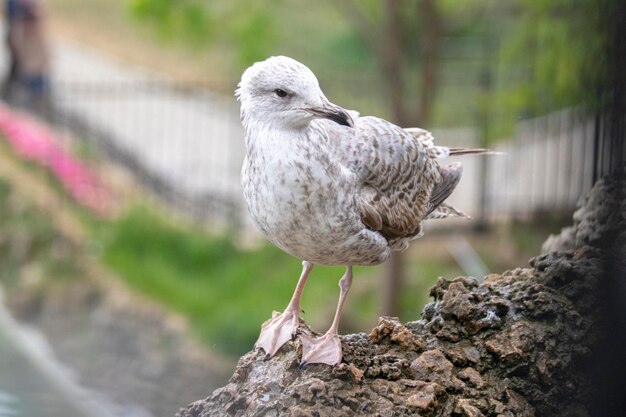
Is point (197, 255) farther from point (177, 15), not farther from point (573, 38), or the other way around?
point (573, 38)

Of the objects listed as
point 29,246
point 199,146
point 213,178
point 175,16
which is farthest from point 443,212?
point 199,146

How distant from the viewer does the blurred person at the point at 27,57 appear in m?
9.16

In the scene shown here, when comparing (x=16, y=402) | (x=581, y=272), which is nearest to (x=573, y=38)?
(x=581, y=272)

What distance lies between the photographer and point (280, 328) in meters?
2.46

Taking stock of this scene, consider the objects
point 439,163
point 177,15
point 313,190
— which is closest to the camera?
point 313,190

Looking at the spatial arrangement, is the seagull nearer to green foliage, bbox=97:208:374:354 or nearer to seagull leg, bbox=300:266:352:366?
seagull leg, bbox=300:266:352:366

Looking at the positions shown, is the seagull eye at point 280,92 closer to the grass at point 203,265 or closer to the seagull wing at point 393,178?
the seagull wing at point 393,178

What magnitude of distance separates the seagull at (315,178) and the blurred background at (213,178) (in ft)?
1.12

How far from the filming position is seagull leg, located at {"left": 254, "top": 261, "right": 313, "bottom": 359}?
94.3 inches

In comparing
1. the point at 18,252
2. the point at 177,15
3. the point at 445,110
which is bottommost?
the point at 18,252

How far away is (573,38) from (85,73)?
32.1 feet

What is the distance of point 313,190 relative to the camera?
7.48ft

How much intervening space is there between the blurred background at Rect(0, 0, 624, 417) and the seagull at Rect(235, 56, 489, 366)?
1.12 feet

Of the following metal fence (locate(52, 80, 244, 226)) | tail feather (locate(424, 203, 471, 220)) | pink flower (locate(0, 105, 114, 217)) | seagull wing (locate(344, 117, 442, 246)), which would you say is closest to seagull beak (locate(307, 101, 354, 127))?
seagull wing (locate(344, 117, 442, 246))
